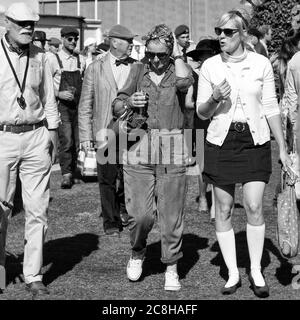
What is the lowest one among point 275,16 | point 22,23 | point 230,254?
point 230,254

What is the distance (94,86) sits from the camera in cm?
988

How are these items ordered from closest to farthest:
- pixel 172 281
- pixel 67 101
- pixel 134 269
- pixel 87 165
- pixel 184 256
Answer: pixel 172 281 < pixel 134 269 < pixel 184 256 < pixel 67 101 < pixel 87 165

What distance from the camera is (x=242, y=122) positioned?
7215 millimetres

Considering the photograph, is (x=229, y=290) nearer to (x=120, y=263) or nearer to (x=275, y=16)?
(x=120, y=263)

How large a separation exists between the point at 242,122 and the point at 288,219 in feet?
2.89

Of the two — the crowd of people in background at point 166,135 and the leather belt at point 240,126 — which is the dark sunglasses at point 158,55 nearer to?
the crowd of people in background at point 166,135

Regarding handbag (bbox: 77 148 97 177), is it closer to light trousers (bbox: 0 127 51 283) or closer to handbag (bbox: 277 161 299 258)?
light trousers (bbox: 0 127 51 283)

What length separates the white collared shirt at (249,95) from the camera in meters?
7.18

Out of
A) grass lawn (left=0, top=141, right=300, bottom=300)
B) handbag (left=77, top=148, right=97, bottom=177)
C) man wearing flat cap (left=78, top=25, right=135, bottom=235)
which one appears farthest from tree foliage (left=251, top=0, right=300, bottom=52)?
man wearing flat cap (left=78, top=25, right=135, bottom=235)

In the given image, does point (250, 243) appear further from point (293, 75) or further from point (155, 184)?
point (293, 75)

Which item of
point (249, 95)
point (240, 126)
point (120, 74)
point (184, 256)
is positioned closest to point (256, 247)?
point (240, 126)

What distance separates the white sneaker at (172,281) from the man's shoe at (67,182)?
17.7ft

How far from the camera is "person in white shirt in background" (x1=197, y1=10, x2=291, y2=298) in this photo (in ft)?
23.6
